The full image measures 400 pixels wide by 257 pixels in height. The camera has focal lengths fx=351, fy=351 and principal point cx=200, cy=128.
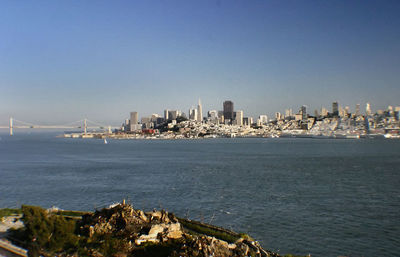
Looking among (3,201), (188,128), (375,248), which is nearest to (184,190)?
(3,201)

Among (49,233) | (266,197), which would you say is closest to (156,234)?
(49,233)

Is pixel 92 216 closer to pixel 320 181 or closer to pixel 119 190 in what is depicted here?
pixel 119 190

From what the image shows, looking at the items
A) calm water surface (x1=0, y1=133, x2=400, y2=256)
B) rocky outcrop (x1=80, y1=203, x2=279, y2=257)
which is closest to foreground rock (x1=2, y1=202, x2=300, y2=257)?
rocky outcrop (x1=80, y1=203, x2=279, y2=257)

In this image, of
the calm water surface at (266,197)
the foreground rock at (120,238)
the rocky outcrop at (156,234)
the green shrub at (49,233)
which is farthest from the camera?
the calm water surface at (266,197)

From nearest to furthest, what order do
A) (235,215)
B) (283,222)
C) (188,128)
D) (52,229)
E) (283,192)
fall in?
(52,229) < (283,222) < (235,215) < (283,192) < (188,128)

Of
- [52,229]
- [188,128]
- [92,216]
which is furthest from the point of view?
[188,128]

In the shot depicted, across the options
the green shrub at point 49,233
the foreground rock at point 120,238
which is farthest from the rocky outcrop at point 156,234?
the green shrub at point 49,233

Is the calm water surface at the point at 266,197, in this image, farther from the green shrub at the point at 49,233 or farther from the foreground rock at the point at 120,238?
the green shrub at the point at 49,233

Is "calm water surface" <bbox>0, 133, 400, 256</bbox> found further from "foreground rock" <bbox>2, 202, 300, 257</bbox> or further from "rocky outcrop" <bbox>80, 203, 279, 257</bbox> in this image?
"foreground rock" <bbox>2, 202, 300, 257</bbox>

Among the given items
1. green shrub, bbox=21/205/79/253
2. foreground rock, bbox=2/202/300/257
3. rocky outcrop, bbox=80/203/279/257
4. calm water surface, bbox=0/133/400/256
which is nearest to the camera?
rocky outcrop, bbox=80/203/279/257
